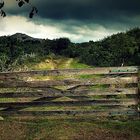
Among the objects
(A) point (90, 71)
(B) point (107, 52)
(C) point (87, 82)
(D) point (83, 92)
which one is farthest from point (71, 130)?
(B) point (107, 52)

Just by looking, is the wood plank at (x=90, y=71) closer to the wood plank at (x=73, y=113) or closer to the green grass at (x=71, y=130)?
the wood plank at (x=73, y=113)

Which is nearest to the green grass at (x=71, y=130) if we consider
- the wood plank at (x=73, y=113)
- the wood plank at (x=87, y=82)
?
the wood plank at (x=73, y=113)

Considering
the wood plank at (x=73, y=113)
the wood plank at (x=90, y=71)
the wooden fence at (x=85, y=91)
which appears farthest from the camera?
the wood plank at (x=73, y=113)

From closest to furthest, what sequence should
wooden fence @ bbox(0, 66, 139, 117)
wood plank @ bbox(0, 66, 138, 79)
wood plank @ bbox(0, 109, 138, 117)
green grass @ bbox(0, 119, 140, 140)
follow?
green grass @ bbox(0, 119, 140, 140)
wood plank @ bbox(0, 66, 138, 79)
wooden fence @ bbox(0, 66, 139, 117)
wood plank @ bbox(0, 109, 138, 117)

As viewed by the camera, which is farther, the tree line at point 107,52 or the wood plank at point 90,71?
the tree line at point 107,52

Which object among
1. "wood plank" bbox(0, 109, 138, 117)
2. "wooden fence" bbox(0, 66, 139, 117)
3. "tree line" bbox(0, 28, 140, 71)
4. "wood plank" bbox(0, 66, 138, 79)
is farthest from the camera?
"tree line" bbox(0, 28, 140, 71)

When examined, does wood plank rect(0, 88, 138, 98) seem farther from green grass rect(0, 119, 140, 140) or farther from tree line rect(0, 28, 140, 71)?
tree line rect(0, 28, 140, 71)

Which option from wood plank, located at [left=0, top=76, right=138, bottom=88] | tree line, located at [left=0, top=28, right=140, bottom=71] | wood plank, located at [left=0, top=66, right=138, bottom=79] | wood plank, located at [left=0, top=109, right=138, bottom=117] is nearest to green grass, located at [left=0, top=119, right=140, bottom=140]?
wood plank, located at [left=0, top=109, right=138, bottom=117]

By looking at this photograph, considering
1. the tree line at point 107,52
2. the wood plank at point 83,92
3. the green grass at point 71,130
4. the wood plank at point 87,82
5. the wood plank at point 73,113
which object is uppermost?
the tree line at point 107,52

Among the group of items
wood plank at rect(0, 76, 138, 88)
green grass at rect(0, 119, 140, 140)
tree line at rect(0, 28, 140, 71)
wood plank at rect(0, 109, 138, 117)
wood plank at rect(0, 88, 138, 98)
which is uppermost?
tree line at rect(0, 28, 140, 71)

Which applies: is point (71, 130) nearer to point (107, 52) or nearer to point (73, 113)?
point (73, 113)

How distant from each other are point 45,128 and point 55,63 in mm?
24313

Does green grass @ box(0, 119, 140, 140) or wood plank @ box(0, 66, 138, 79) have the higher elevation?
wood plank @ box(0, 66, 138, 79)

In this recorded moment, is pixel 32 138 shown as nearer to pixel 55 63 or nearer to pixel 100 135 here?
pixel 100 135
